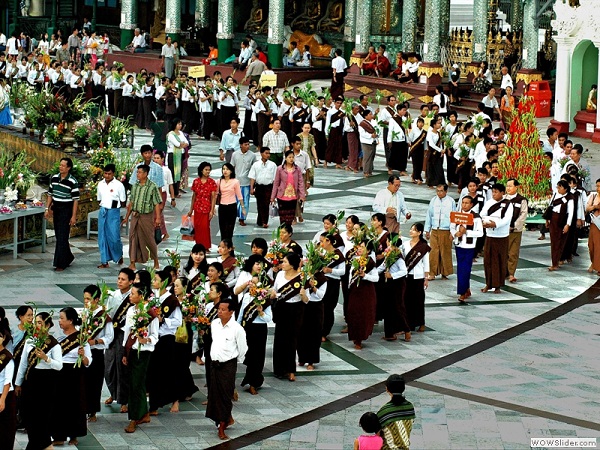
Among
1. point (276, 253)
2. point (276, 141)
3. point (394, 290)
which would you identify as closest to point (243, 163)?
point (276, 141)

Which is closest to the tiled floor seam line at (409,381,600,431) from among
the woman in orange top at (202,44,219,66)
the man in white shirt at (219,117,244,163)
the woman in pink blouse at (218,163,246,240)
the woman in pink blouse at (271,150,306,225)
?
the woman in pink blouse at (218,163,246,240)

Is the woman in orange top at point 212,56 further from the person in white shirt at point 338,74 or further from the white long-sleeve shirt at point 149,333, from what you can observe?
the white long-sleeve shirt at point 149,333

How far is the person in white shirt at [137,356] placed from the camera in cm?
1229

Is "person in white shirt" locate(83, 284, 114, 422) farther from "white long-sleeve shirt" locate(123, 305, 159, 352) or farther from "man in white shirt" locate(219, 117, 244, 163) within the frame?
"man in white shirt" locate(219, 117, 244, 163)

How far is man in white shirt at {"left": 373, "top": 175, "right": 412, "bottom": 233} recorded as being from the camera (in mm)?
17344

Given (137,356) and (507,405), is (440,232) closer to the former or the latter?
(507,405)

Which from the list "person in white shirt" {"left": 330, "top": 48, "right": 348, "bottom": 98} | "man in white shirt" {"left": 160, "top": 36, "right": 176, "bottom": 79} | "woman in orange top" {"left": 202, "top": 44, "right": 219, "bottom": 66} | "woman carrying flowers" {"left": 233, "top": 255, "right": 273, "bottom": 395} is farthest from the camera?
"woman in orange top" {"left": 202, "top": 44, "right": 219, "bottom": 66}

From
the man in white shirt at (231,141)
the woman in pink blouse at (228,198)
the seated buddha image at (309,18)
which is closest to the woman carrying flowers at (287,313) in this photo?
the woman in pink blouse at (228,198)

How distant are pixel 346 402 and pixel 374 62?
22.9 m

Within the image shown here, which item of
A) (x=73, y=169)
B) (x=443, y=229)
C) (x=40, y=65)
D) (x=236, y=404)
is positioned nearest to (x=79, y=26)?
(x=40, y=65)

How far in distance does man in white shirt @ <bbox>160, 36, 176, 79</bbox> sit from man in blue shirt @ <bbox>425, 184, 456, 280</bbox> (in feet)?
70.9

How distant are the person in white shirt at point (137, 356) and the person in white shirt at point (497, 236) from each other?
6118 mm

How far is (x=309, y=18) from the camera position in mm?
41812

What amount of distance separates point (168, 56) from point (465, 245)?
22.8 metres
